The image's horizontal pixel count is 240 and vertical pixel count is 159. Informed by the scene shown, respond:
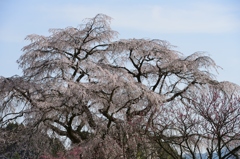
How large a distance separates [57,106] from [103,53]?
8.37ft

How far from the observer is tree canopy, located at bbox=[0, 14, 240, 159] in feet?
22.2

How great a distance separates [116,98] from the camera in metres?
8.34

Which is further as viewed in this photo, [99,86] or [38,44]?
[38,44]

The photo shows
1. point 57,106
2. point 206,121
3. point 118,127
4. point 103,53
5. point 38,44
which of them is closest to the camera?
point 206,121

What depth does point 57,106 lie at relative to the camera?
736cm

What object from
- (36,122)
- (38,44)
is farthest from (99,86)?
(38,44)

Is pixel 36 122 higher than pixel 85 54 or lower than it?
lower

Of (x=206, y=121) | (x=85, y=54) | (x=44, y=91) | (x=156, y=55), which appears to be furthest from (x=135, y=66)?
(x=206, y=121)

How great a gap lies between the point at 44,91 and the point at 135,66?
8.33 feet

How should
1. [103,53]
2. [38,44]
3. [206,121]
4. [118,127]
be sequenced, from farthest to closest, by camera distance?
[103,53]
[38,44]
[118,127]
[206,121]

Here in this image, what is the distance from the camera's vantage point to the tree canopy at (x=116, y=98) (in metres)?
6.78

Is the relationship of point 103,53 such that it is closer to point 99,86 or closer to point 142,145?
point 99,86

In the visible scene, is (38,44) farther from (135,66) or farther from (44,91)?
(135,66)

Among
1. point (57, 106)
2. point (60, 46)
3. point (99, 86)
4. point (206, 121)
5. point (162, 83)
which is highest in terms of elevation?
point (60, 46)
